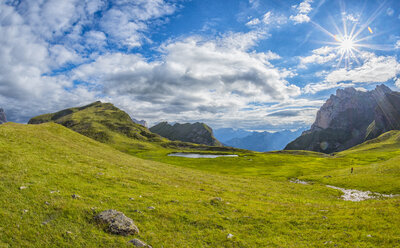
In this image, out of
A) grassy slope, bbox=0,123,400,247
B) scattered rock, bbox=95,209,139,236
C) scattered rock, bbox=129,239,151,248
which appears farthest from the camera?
scattered rock, bbox=95,209,139,236

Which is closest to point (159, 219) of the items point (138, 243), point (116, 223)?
point (116, 223)

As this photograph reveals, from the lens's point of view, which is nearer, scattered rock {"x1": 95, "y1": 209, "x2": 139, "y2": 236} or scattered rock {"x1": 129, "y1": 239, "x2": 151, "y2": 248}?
scattered rock {"x1": 129, "y1": 239, "x2": 151, "y2": 248}

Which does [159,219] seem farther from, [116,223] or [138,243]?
[138,243]

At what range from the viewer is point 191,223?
16.8 metres

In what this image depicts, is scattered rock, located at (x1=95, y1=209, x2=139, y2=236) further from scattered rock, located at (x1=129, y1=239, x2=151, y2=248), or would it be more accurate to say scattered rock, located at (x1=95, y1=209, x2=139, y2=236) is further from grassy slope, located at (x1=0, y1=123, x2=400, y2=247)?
scattered rock, located at (x1=129, y1=239, x2=151, y2=248)

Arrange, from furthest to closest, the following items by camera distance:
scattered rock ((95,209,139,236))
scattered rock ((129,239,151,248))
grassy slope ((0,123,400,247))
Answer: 1. scattered rock ((95,209,139,236))
2. grassy slope ((0,123,400,247))
3. scattered rock ((129,239,151,248))

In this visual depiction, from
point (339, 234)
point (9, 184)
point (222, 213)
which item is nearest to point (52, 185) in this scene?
point (9, 184)

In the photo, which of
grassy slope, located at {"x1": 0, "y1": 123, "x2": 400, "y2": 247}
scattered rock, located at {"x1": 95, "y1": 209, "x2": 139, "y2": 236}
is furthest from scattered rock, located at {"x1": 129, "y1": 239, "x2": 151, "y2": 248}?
scattered rock, located at {"x1": 95, "y1": 209, "x2": 139, "y2": 236}

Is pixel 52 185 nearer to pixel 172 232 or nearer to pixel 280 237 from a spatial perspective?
pixel 172 232

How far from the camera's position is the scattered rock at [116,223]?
45.3ft

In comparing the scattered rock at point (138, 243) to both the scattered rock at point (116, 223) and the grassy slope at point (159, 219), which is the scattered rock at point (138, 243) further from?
the scattered rock at point (116, 223)

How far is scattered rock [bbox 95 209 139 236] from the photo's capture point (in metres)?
13.8

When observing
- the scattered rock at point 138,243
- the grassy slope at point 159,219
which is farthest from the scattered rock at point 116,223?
the scattered rock at point 138,243

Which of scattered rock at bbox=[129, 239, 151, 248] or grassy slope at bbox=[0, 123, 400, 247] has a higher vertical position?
grassy slope at bbox=[0, 123, 400, 247]
